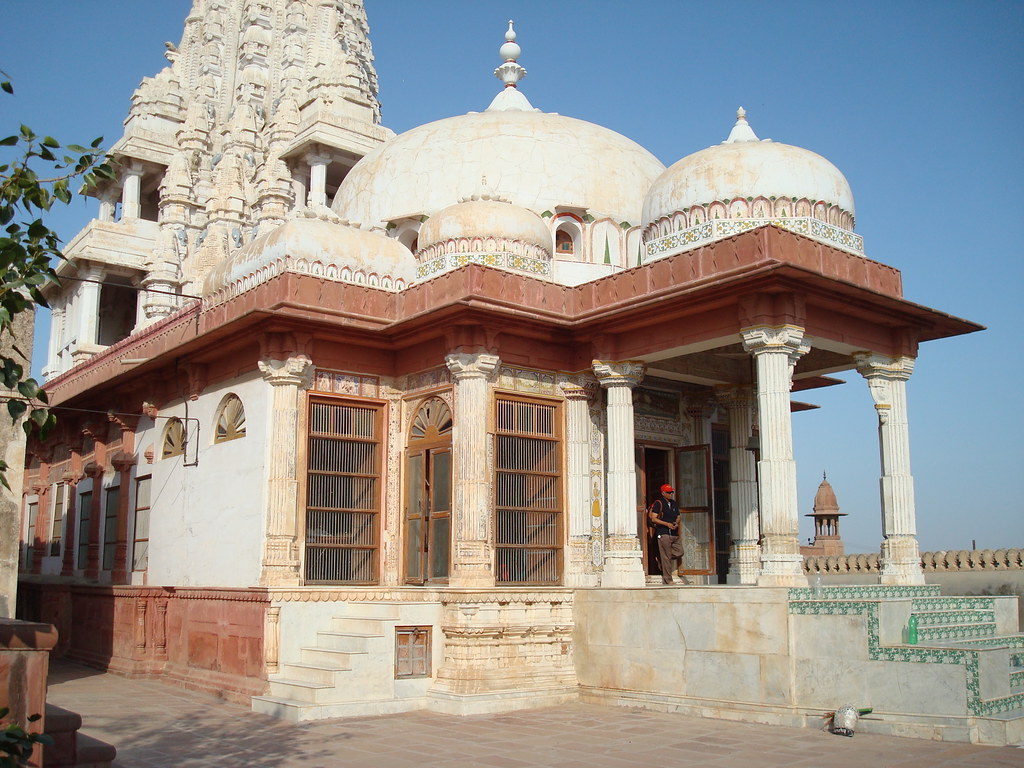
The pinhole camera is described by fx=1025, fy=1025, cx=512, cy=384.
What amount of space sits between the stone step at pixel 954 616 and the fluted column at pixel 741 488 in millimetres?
3512

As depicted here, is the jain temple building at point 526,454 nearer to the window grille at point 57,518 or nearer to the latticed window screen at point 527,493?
the latticed window screen at point 527,493

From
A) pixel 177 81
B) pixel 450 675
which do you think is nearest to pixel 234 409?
pixel 450 675

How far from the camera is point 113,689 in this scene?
14.0 metres

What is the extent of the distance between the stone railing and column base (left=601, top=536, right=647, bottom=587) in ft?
20.9

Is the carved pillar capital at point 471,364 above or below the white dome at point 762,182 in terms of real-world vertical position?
below

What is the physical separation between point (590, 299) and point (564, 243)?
351 cm

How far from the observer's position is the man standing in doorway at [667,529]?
1397cm

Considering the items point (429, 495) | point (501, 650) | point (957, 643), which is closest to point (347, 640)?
point (501, 650)

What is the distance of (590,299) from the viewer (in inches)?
539

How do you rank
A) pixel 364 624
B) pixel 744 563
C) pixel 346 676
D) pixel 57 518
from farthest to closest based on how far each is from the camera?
pixel 57 518 → pixel 744 563 → pixel 364 624 → pixel 346 676

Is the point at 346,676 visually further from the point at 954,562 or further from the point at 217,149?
the point at 217,149

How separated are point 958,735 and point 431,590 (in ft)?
19.7

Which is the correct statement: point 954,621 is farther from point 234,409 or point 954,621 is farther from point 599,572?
point 234,409

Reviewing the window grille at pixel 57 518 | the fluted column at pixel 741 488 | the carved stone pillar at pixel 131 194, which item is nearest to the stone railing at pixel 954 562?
the fluted column at pixel 741 488
